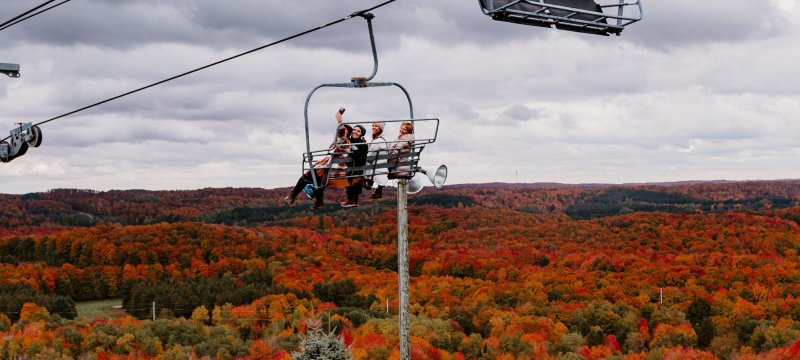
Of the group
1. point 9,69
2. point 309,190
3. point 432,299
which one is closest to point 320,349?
point 9,69

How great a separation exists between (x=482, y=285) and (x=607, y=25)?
464 feet

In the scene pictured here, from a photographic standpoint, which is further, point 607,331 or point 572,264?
point 572,264

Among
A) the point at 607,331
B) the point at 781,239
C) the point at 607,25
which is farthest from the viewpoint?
the point at 781,239

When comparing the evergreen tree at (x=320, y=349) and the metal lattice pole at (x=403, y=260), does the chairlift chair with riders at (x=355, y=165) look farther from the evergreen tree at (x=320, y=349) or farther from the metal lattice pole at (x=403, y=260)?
the evergreen tree at (x=320, y=349)

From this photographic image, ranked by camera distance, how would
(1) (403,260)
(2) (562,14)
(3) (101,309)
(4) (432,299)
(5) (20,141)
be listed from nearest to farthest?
(2) (562,14) < (1) (403,260) < (5) (20,141) < (4) (432,299) < (3) (101,309)

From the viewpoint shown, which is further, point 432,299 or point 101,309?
point 101,309

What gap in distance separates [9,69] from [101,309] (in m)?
142

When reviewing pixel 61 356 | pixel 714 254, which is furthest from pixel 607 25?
pixel 714 254

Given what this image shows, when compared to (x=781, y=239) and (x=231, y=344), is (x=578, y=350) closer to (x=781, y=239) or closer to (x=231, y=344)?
(x=231, y=344)

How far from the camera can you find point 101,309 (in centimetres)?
15400

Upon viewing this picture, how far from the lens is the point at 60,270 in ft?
561

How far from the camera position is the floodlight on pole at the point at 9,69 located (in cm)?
2130

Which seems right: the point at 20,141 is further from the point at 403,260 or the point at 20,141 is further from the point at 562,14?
the point at 562,14

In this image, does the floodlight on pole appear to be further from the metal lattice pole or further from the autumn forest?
the autumn forest
